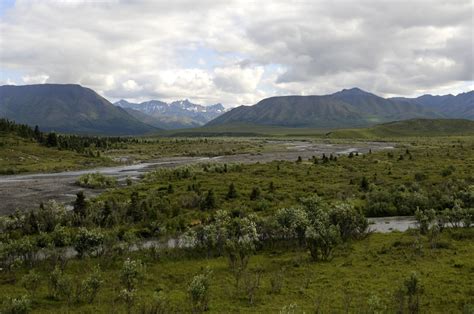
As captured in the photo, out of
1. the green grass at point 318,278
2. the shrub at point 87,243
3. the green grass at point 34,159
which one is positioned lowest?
the green grass at point 318,278

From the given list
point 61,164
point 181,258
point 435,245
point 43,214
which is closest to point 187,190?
point 43,214

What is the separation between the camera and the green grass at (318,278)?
2394 centimetres

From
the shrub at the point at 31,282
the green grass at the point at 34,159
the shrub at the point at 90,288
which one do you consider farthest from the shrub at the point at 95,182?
the shrub at the point at 90,288

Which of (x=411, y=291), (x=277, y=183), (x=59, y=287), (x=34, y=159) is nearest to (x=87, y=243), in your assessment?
(x=59, y=287)

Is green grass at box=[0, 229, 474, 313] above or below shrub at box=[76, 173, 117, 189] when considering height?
below

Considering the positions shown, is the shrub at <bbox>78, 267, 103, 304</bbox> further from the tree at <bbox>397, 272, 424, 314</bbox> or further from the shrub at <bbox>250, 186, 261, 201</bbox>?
the shrub at <bbox>250, 186, 261, 201</bbox>

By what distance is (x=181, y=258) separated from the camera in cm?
3438

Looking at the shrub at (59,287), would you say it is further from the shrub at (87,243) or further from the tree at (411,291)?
the tree at (411,291)

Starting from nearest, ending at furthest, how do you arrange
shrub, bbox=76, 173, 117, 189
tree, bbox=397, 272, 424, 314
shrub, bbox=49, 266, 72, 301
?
tree, bbox=397, 272, 424, 314, shrub, bbox=49, 266, 72, 301, shrub, bbox=76, 173, 117, 189

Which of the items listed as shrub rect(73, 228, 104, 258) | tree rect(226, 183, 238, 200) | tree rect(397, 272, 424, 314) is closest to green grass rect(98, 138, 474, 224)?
tree rect(226, 183, 238, 200)

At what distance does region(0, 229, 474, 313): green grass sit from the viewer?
2394 cm

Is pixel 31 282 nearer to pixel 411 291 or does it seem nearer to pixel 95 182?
pixel 411 291

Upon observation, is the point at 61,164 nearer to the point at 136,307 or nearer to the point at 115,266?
the point at 115,266

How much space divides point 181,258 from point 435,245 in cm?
2034
